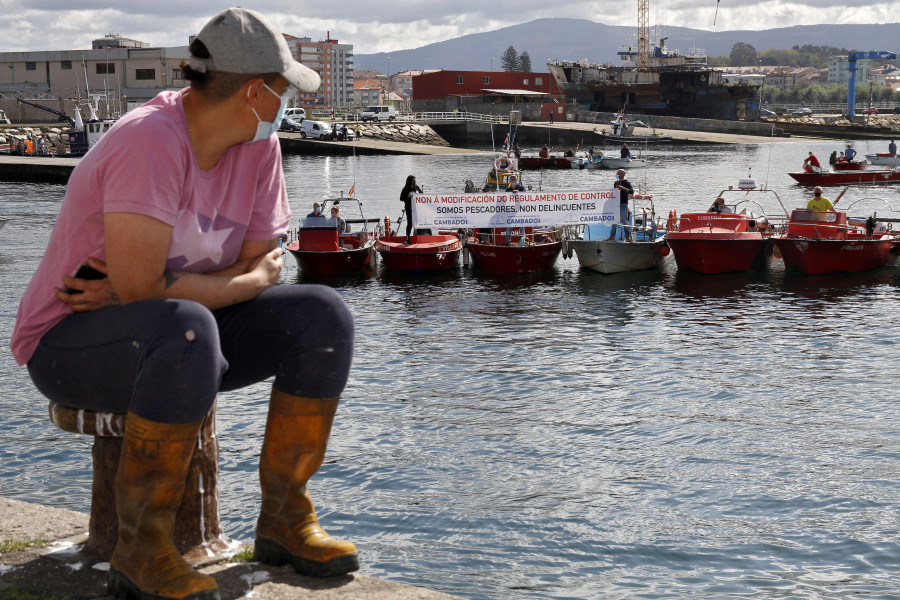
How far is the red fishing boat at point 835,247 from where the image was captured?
2511cm

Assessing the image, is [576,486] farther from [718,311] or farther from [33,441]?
[718,311]

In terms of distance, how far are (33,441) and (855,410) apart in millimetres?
10235

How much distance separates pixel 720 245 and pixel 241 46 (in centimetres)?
2357

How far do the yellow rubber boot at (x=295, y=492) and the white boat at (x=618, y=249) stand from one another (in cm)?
2281

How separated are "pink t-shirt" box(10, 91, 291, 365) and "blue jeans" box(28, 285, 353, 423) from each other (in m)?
0.14

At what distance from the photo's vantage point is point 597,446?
11.4 meters

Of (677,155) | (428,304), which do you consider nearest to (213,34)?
(428,304)

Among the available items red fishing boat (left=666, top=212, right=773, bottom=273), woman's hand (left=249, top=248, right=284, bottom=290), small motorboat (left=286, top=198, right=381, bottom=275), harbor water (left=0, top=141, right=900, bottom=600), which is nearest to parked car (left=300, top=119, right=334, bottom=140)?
small motorboat (left=286, top=198, right=381, bottom=275)

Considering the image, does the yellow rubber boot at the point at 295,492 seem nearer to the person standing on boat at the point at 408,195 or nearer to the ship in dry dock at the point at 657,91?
the person standing on boat at the point at 408,195

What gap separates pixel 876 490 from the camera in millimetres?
9906

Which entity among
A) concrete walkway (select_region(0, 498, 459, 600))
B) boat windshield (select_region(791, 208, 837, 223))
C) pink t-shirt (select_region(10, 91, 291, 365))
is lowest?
boat windshield (select_region(791, 208, 837, 223))

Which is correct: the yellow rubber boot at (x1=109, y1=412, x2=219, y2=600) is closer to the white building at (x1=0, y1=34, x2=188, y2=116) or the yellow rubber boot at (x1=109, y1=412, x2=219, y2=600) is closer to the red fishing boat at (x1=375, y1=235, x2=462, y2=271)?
the red fishing boat at (x1=375, y1=235, x2=462, y2=271)

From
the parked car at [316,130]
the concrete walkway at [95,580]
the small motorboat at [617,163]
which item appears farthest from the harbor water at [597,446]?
the parked car at [316,130]

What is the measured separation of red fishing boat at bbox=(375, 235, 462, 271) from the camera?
2495cm
